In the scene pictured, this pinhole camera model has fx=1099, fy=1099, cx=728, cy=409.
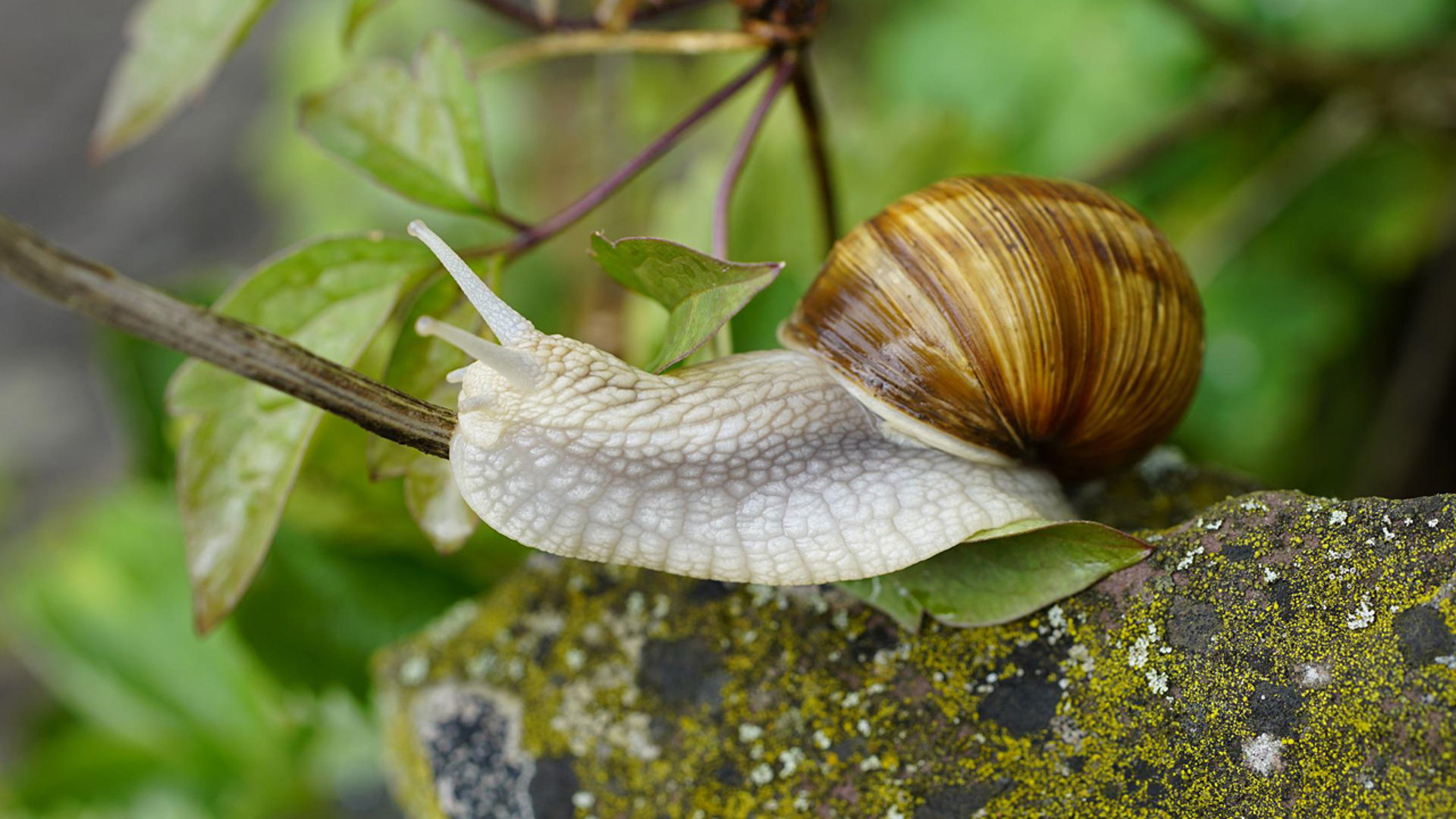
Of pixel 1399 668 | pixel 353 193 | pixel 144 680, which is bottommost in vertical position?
pixel 144 680

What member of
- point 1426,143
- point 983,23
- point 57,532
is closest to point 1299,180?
point 1426,143

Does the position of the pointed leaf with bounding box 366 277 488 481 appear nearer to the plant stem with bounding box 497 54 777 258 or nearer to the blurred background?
the plant stem with bounding box 497 54 777 258

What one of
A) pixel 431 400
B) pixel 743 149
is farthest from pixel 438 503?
pixel 743 149

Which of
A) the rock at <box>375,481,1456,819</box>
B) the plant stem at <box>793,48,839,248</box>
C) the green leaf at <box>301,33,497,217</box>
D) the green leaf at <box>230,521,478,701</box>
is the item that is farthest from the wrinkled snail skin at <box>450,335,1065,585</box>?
the green leaf at <box>230,521,478,701</box>

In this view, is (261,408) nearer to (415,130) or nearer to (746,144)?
(415,130)

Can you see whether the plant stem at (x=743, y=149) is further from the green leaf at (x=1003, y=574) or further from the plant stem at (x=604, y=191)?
the green leaf at (x=1003, y=574)

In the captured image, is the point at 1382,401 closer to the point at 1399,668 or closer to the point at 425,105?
the point at 1399,668
